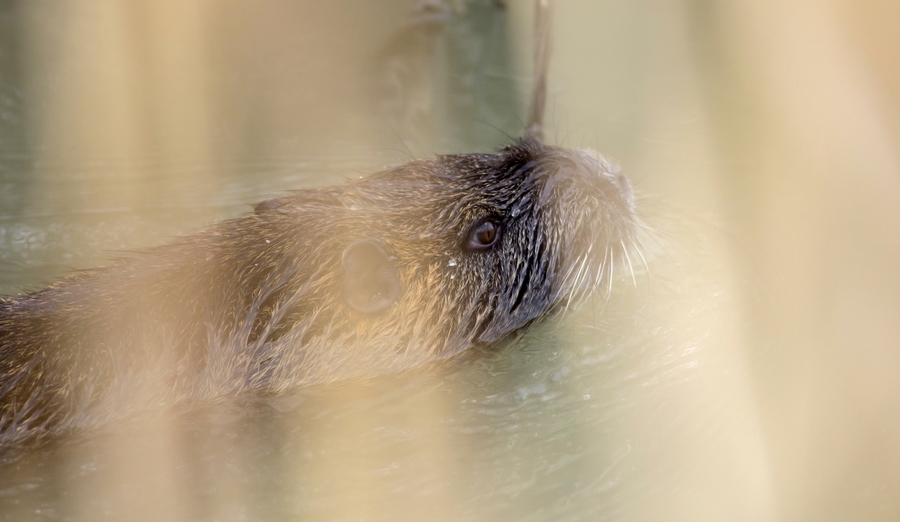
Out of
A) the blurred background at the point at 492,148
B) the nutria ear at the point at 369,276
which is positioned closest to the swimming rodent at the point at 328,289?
the nutria ear at the point at 369,276

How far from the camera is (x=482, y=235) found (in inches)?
114

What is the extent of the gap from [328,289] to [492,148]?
6.34ft

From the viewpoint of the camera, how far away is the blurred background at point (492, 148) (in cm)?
266

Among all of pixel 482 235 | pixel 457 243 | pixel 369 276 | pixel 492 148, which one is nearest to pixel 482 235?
pixel 482 235

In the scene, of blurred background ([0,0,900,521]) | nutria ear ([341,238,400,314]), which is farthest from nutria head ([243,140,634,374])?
blurred background ([0,0,900,521])

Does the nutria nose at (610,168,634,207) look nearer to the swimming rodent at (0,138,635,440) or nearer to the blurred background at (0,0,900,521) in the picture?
the swimming rodent at (0,138,635,440)

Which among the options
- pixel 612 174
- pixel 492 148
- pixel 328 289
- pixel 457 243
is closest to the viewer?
pixel 328 289

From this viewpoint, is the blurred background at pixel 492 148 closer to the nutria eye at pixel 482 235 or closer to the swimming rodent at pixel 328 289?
the swimming rodent at pixel 328 289

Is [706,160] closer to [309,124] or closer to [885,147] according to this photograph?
[885,147]

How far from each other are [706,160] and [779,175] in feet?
1.71

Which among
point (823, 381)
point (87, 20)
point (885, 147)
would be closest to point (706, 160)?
point (885, 147)

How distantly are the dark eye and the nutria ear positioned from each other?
33 centimetres

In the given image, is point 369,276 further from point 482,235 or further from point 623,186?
point 623,186

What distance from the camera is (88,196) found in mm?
4219
